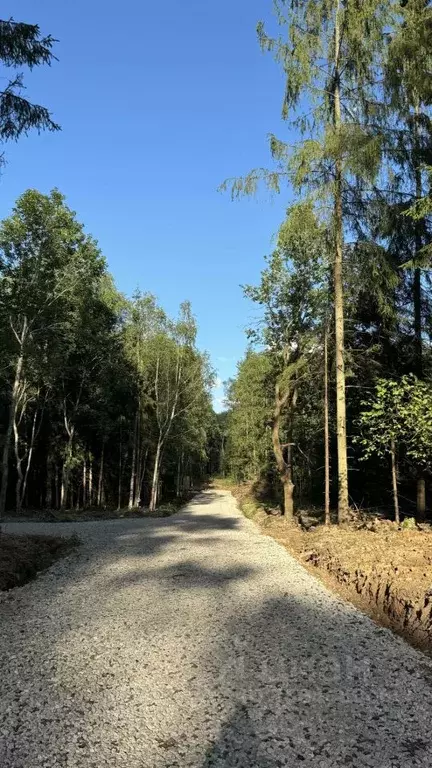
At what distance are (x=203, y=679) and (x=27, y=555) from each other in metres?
5.48

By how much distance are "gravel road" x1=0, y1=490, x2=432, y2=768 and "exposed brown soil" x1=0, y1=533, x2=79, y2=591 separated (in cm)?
29

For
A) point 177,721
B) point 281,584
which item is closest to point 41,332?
point 281,584

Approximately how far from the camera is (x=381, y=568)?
Answer: 24.2 ft

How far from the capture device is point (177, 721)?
12.0 feet

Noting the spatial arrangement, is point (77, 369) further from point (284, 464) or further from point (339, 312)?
point (339, 312)

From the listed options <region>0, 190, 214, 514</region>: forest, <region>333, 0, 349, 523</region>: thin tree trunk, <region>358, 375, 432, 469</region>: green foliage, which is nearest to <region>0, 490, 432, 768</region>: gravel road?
<region>358, 375, 432, 469</region>: green foliage

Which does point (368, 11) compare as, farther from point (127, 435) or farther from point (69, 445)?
point (127, 435)

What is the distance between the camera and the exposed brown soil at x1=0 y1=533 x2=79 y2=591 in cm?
759

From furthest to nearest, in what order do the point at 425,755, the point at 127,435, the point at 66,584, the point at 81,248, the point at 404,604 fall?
the point at 127,435 → the point at 81,248 → the point at 66,584 → the point at 404,604 → the point at 425,755

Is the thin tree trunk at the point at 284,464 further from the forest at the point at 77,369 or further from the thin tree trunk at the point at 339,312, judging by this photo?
the forest at the point at 77,369

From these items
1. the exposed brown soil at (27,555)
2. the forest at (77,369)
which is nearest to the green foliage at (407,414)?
the exposed brown soil at (27,555)

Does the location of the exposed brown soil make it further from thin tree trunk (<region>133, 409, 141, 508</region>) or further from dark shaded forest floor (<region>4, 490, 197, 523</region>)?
thin tree trunk (<region>133, 409, 141, 508</region>)

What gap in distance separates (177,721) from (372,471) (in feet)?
44.5

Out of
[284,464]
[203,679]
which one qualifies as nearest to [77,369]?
[284,464]
